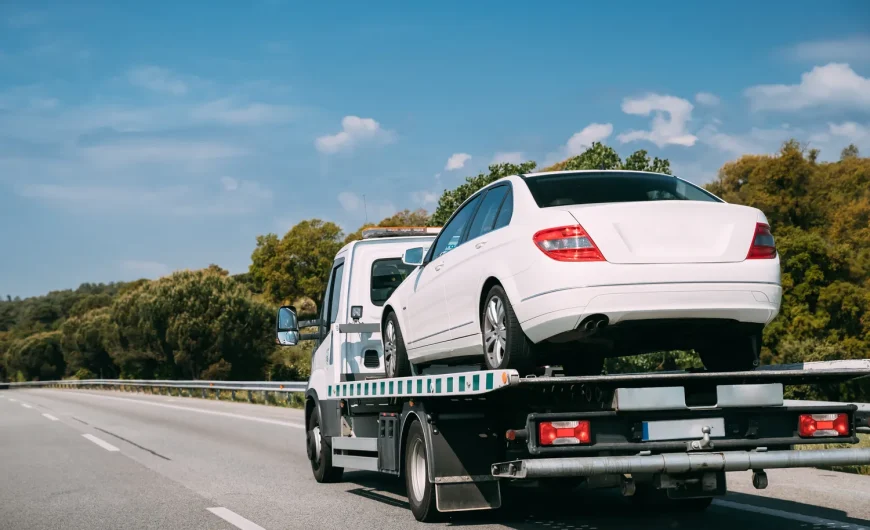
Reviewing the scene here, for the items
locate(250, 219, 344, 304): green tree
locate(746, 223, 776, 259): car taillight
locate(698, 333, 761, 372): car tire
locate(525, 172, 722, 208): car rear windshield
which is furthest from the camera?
locate(250, 219, 344, 304): green tree

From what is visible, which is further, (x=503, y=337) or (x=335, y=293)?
(x=335, y=293)

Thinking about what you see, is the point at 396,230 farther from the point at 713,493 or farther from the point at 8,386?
the point at 8,386

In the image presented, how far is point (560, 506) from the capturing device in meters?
8.67

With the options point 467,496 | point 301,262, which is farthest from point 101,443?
point 301,262

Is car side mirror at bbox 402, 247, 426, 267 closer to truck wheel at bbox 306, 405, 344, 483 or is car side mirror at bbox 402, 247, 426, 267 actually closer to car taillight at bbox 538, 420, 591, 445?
truck wheel at bbox 306, 405, 344, 483

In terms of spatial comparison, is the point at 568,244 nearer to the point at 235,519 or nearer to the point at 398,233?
the point at 235,519

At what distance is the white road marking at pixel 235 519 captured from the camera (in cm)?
777

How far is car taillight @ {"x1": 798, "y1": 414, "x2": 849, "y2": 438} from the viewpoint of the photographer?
643 centimetres

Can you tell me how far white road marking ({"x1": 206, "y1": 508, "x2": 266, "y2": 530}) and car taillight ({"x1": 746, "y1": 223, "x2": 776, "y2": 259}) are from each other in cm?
411

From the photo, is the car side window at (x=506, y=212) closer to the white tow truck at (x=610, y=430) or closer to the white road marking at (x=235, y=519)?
the white tow truck at (x=610, y=430)

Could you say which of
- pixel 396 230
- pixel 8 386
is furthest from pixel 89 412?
pixel 8 386

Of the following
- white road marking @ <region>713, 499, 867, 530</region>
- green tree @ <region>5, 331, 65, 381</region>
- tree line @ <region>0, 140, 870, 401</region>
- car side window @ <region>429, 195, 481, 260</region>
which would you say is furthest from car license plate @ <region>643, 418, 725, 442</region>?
green tree @ <region>5, 331, 65, 381</region>

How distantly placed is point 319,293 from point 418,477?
86.4 meters

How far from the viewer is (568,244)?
6.20 m
